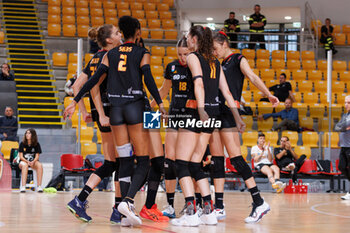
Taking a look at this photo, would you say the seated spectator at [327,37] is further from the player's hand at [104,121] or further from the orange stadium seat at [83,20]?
the player's hand at [104,121]

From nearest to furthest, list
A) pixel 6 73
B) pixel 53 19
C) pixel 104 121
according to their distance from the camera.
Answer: pixel 104 121, pixel 6 73, pixel 53 19

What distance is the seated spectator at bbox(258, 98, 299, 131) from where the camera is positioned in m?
14.2

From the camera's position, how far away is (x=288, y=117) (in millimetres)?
14500

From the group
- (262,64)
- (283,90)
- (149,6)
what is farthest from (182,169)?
(149,6)

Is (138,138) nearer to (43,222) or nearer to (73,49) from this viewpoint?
(43,222)

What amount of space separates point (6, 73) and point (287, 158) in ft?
26.6

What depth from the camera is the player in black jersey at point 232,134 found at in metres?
5.62

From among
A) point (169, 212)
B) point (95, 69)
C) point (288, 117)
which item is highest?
point (95, 69)

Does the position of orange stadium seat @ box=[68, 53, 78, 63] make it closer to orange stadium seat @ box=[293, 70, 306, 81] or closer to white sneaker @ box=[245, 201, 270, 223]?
orange stadium seat @ box=[293, 70, 306, 81]

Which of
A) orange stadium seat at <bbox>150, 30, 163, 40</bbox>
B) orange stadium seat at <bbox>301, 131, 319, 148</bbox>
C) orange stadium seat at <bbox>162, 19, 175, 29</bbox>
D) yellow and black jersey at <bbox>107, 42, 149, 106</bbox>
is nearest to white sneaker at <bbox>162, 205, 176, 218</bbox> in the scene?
yellow and black jersey at <bbox>107, 42, 149, 106</bbox>

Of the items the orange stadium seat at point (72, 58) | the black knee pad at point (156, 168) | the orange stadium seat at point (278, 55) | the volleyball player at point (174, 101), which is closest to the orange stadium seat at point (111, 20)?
the orange stadium seat at point (72, 58)

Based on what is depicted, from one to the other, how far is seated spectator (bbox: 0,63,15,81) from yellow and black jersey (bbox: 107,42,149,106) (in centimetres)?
1135

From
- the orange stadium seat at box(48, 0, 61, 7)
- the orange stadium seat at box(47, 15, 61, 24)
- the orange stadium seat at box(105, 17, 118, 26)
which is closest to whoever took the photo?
the orange stadium seat at box(105, 17, 118, 26)

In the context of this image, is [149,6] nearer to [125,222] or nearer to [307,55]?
[307,55]
